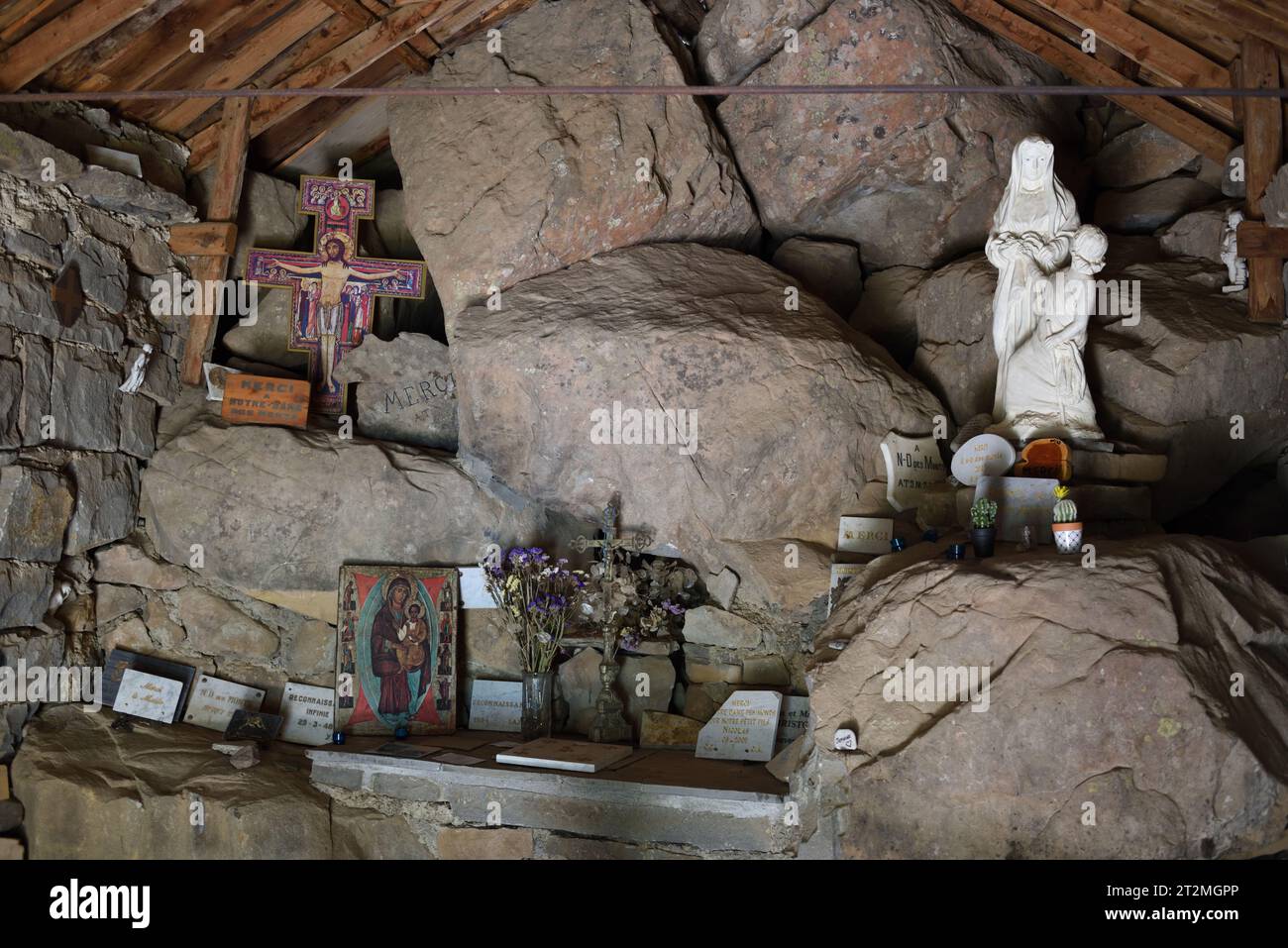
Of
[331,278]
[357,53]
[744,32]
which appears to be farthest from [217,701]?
[744,32]

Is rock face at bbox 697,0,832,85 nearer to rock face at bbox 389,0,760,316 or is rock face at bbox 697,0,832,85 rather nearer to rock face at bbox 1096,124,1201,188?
rock face at bbox 389,0,760,316

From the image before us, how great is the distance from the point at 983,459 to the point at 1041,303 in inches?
36.9

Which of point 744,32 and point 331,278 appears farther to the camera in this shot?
point 331,278

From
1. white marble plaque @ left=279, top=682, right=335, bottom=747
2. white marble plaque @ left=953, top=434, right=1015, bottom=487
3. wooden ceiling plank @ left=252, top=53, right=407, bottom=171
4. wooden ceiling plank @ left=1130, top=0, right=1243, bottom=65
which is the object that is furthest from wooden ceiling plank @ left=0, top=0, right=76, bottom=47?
wooden ceiling plank @ left=1130, top=0, right=1243, bottom=65

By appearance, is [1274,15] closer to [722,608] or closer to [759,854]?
[722,608]

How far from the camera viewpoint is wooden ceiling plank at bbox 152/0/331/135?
6121 mm

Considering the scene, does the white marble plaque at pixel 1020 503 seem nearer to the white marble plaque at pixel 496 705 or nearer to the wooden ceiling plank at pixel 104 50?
the white marble plaque at pixel 496 705

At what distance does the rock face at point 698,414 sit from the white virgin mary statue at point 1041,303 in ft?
2.11

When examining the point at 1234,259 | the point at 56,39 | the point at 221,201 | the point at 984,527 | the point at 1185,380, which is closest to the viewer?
the point at 984,527

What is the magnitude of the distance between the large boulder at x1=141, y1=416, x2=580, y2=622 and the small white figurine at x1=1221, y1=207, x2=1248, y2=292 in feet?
14.1

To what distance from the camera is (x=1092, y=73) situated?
637 cm

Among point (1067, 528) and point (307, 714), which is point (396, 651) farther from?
point (1067, 528)

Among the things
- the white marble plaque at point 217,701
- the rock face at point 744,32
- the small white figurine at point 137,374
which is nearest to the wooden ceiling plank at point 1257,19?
the rock face at point 744,32

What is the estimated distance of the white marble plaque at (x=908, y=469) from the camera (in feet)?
18.4
